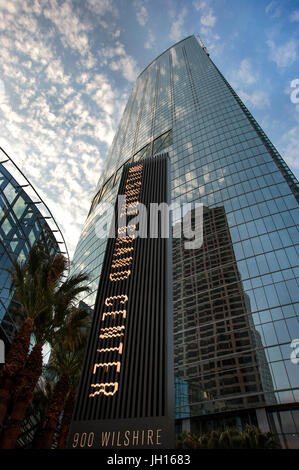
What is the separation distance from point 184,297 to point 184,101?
60.3 m

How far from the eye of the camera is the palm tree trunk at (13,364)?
11242 mm

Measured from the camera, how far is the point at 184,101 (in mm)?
85125

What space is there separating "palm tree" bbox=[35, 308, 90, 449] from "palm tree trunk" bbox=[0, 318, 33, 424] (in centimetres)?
229

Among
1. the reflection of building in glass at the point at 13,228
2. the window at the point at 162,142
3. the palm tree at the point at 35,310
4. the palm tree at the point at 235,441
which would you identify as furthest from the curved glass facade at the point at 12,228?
the window at the point at 162,142

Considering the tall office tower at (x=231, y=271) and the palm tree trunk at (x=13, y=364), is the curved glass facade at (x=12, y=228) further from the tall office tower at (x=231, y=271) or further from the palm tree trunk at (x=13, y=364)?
the tall office tower at (x=231, y=271)

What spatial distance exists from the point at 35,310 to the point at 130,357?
5.29 metres

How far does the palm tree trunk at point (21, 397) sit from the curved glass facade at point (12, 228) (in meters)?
9.11

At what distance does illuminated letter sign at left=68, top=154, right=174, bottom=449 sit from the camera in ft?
41.8

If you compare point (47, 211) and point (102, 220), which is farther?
point (102, 220)

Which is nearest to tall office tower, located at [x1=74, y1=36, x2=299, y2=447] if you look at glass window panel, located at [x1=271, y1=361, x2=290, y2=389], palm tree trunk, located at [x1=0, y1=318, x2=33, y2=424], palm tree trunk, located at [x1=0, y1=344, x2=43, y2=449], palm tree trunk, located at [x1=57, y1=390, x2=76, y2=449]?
glass window panel, located at [x1=271, y1=361, x2=290, y2=389]

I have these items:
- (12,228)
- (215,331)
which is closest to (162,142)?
(215,331)

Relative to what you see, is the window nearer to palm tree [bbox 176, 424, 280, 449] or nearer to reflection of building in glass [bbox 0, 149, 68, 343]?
reflection of building in glass [bbox 0, 149, 68, 343]

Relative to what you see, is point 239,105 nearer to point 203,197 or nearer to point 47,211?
point 203,197
